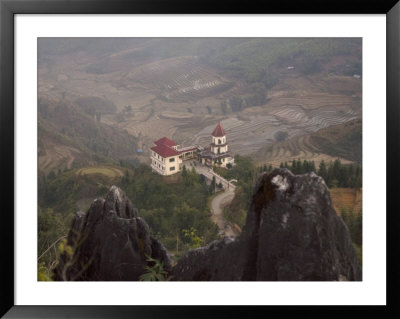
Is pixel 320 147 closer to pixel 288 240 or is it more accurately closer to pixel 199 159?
pixel 199 159

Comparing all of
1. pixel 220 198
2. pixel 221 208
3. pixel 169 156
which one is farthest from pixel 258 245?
pixel 169 156

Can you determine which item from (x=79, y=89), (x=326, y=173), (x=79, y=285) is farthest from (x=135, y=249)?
(x=79, y=89)

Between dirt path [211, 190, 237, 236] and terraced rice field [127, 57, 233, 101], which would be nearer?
dirt path [211, 190, 237, 236]

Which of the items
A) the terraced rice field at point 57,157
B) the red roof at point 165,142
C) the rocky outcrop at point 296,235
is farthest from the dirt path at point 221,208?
the terraced rice field at point 57,157

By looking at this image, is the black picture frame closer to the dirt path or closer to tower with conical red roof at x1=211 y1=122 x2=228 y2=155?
the dirt path

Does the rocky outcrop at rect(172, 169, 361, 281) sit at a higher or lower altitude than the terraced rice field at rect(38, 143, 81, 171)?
lower

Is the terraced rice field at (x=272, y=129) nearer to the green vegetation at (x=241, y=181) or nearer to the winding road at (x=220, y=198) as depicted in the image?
the green vegetation at (x=241, y=181)

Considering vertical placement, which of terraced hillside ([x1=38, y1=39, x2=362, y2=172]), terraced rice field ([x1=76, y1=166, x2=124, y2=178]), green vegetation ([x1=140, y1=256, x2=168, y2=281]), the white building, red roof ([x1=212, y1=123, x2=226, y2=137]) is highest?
terraced hillside ([x1=38, y1=39, x2=362, y2=172])

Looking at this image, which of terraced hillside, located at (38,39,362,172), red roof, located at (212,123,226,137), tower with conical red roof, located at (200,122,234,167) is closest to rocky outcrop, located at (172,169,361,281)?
terraced hillside, located at (38,39,362,172)
